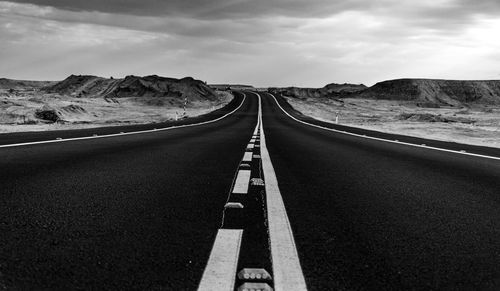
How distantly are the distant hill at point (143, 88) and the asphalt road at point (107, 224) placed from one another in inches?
3511

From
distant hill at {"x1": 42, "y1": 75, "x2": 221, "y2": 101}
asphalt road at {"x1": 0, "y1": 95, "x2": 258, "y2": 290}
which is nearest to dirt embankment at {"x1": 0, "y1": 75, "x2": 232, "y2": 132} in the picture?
distant hill at {"x1": 42, "y1": 75, "x2": 221, "y2": 101}

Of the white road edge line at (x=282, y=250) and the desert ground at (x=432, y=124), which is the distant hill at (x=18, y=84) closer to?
the desert ground at (x=432, y=124)

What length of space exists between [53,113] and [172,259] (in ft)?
109

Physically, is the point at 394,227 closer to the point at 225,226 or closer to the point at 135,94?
the point at 225,226

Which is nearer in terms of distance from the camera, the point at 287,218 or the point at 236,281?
the point at 236,281

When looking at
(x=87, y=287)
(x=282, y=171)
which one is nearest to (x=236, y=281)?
(x=87, y=287)

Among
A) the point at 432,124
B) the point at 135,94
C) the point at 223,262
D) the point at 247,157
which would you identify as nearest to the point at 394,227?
the point at 223,262

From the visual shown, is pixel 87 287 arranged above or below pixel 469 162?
above

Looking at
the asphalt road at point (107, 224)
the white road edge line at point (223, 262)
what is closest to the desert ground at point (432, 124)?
the asphalt road at point (107, 224)

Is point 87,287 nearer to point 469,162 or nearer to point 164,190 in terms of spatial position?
point 164,190

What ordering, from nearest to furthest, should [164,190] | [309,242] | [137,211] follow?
1. [309,242]
2. [137,211]
3. [164,190]

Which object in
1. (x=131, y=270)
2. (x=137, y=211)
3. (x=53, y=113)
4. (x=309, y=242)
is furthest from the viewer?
(x=53, y=113)

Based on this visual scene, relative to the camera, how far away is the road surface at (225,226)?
8.23 feet

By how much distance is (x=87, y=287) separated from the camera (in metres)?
2.28
